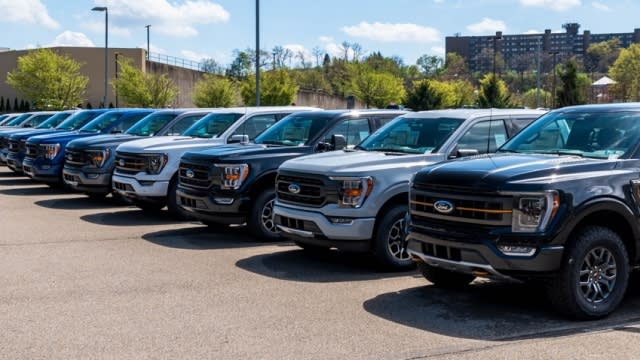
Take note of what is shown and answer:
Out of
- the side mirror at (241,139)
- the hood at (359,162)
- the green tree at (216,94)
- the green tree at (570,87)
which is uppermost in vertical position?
the green tree at (570,87)

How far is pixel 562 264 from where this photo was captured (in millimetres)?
6730

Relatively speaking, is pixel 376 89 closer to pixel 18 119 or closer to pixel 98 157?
pixel 18 119

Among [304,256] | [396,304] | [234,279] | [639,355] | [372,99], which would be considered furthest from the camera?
[372,99]

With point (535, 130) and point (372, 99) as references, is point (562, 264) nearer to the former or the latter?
point (535, 130)

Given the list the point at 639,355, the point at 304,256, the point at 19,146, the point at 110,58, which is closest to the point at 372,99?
the point at 110,58

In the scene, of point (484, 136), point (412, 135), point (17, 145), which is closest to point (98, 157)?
point (17, 145)

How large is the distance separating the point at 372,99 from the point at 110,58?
21.1 m

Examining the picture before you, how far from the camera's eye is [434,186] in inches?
286

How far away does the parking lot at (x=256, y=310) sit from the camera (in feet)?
19.9

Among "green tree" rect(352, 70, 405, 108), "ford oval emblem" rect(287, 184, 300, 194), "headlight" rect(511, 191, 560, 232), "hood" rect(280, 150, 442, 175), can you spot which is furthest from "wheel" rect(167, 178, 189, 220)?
"green tree" rect(352, 70, 405, 108)

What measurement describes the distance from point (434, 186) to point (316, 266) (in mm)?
2686

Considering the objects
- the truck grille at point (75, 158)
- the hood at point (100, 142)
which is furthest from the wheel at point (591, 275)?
the truck grille at point (75, 158)

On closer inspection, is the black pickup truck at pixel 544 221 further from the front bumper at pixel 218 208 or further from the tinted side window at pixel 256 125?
the tinted side window at pixel 256 125

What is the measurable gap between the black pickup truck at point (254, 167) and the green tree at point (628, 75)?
219ft
